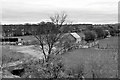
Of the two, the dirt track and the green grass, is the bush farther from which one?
the green grass

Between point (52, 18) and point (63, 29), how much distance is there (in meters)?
1.43

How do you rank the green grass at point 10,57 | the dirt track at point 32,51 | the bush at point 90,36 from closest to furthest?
the green grass at point 10,57 < the dirt track at point 32,51 < the bush at point 90,36

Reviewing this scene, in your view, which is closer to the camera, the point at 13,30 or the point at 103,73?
the point at 103,73

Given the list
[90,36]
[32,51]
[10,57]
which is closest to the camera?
[10,57]

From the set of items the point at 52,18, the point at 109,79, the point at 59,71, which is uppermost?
the point at 52,18

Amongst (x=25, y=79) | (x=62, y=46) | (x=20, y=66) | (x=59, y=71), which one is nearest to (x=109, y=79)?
(x=59, y=71)

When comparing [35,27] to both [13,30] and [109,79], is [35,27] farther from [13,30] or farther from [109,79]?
[13,30]

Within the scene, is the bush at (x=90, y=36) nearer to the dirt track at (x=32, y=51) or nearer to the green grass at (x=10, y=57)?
the dirt track at (x=32, y=51)

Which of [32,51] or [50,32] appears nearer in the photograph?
[50,32]

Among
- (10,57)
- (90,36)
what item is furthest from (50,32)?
(90,36)

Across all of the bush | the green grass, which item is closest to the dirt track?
the green grass

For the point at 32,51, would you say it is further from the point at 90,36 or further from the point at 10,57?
the point at 90,36

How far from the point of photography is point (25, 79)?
8.05 meters

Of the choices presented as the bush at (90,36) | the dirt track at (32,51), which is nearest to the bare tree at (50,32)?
the dirt track at (32,51)
